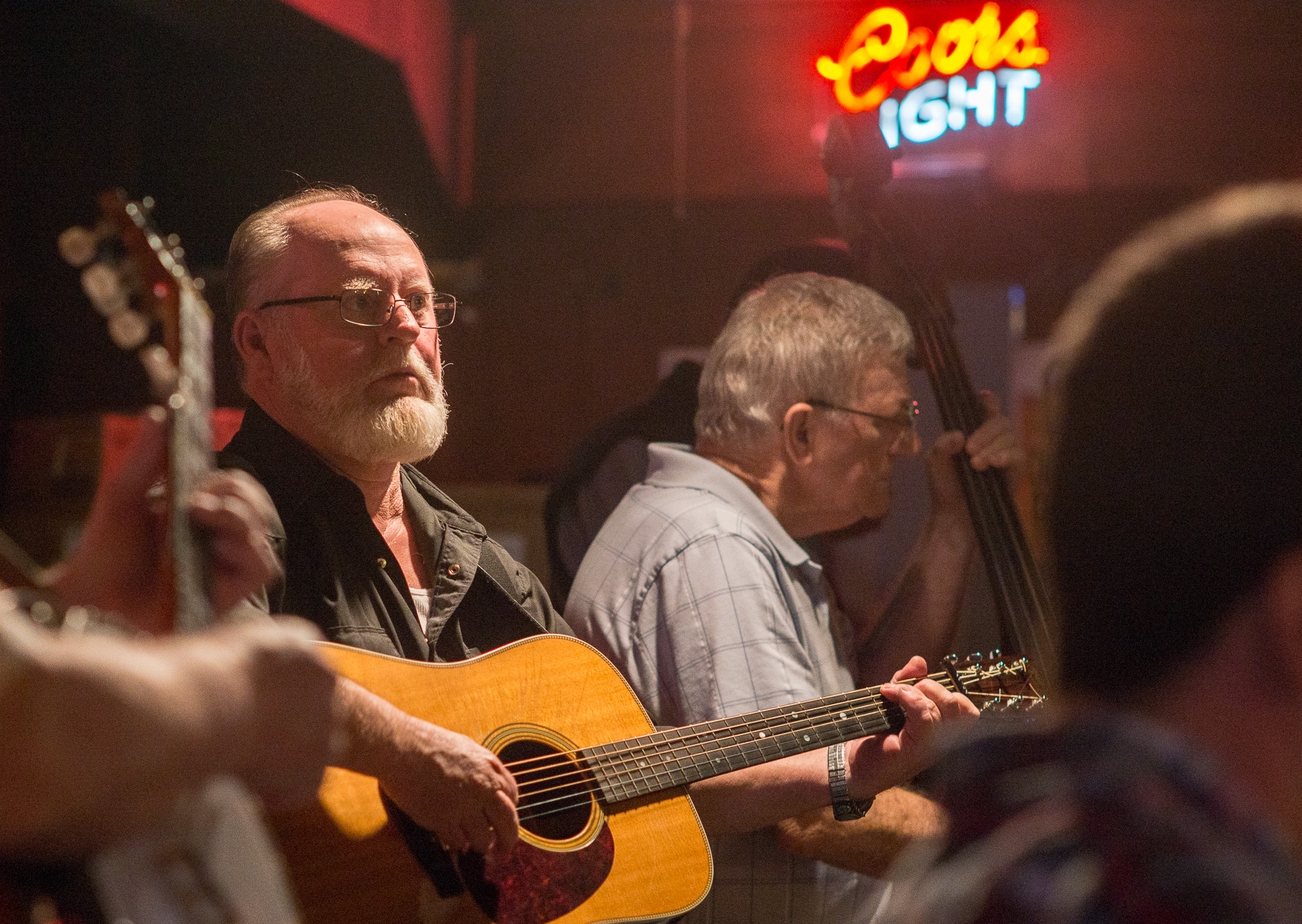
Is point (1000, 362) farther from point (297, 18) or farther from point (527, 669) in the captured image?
point (527, 669)

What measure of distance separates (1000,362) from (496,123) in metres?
2.39

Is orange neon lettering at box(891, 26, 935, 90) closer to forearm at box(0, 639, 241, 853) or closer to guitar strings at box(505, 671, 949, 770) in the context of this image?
guitar strings at box(505, 671, 949, 770)

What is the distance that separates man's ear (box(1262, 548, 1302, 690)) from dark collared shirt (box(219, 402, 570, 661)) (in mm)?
1340

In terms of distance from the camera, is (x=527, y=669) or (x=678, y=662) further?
(x=678, y=662)

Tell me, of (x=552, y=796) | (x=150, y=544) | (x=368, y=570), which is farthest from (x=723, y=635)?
(x=150, y=544)

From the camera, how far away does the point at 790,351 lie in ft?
8.80

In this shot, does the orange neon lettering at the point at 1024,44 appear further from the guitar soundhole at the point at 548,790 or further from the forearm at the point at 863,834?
the guitar soundhole at the point at 548,790

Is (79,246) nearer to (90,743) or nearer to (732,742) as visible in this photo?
(90,743)

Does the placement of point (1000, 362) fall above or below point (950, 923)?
above

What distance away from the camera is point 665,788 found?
1858 millimetres

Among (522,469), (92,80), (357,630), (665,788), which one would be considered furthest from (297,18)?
(522,469)

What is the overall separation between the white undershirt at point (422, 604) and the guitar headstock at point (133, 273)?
0.90 meters

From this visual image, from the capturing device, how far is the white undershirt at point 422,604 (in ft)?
6.49

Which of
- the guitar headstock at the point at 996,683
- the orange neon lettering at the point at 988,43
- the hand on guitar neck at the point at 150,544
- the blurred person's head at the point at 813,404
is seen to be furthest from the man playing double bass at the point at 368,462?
the orange neon lettering at the point at 988,43
